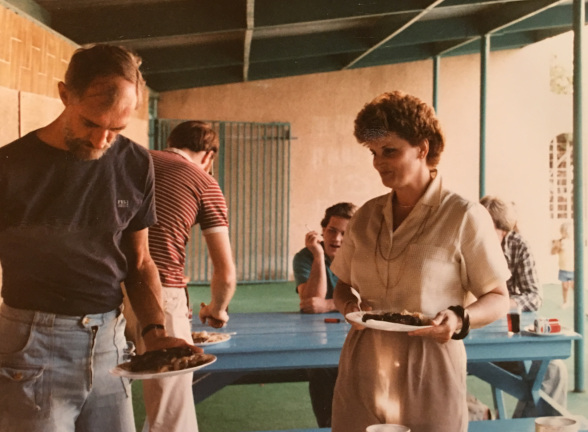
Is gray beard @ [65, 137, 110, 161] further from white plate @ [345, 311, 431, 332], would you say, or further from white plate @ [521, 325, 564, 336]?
white plate @ [521, 325, 564, 336]

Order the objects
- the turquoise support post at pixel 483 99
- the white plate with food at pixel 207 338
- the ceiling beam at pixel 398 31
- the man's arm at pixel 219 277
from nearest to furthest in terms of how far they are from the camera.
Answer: the man's arm at pixel 219 277 → the white plate with food at pixel 207 338 → the ceiling beam at pixel 398 31 → the turquoise support post at pixel 483 99

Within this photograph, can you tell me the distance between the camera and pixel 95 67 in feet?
5.37

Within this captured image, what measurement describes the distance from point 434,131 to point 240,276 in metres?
9.73

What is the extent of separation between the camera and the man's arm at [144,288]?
1.88 metres

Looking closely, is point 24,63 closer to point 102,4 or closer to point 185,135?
point 102,4

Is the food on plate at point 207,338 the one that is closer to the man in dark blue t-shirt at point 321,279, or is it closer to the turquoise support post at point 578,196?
the man in dark blue t-shirt at point 321,279

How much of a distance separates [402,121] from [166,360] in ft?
3.39

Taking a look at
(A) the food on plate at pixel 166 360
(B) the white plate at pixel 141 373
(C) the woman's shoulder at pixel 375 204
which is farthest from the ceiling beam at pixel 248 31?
(B) the white plate at pixel 141 373

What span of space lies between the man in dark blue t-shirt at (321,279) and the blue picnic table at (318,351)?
0.28m

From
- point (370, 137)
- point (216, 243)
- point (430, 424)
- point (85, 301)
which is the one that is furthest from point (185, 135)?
point (430, 424)

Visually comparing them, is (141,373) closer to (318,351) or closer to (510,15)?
(318,351)

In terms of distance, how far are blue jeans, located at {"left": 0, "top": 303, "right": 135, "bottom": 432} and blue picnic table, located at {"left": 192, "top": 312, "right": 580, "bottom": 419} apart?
1387 millimetres

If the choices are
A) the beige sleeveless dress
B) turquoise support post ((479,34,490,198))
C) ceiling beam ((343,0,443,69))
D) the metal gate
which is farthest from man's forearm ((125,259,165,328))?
the metal gate

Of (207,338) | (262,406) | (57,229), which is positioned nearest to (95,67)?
(57,229)
